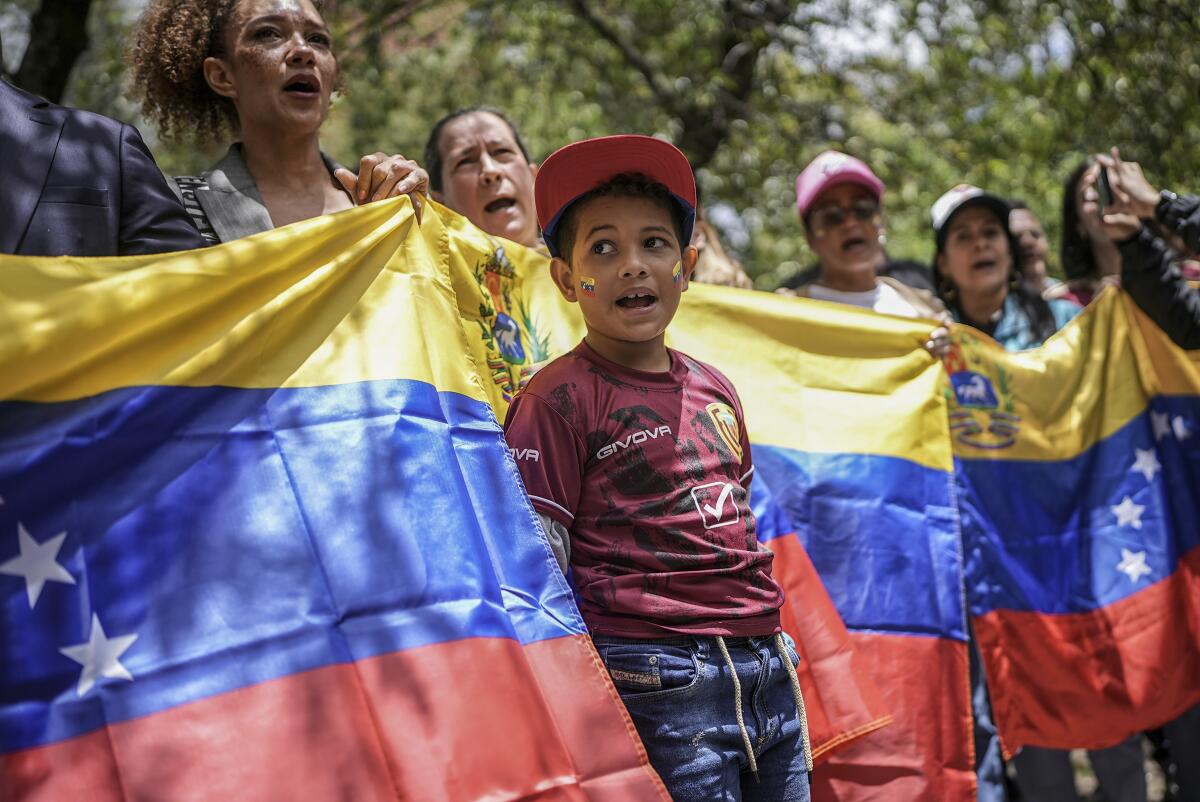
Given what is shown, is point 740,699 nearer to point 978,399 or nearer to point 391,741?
point 391,741

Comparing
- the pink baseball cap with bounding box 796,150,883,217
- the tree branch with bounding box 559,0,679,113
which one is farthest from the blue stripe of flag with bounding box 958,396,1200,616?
the tree branch with bounding box 559,0,679,113

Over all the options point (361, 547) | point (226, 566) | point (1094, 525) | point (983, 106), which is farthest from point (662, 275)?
point (983, 106)

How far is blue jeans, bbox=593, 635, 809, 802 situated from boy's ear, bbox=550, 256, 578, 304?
796 mm

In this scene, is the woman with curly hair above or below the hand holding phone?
above

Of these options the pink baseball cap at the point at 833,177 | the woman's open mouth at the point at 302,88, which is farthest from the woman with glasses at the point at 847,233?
the woman's open mouth at the point at 302,88

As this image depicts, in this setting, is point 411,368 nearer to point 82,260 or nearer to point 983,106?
point 82,260

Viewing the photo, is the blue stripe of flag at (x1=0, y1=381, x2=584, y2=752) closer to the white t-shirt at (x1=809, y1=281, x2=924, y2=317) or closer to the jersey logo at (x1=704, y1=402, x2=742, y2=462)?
the jersey logo at (x1=704, y1=402, x2=742, y2=462)

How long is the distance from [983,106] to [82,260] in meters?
7.18

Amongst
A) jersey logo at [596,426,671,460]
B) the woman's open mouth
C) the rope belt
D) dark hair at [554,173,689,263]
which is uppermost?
the woman's open mouth

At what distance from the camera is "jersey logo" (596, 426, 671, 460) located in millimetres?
2551

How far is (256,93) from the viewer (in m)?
3.21

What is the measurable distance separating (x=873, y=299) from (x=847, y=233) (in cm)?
27

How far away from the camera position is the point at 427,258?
111 inches

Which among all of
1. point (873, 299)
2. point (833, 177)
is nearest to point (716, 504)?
point (873, 299)
